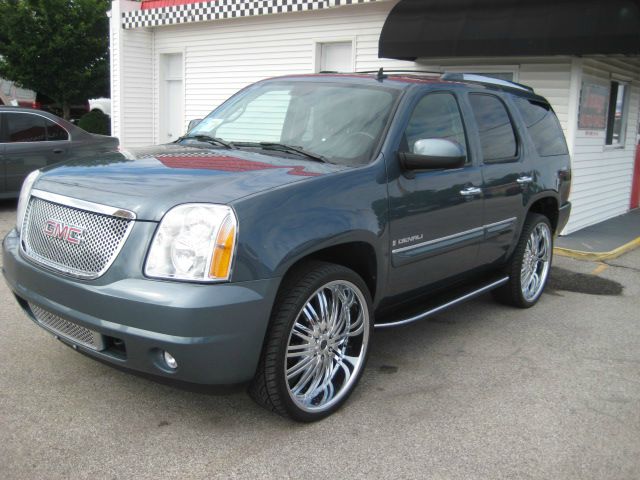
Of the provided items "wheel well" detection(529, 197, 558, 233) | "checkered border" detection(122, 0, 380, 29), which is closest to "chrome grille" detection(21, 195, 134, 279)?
"wheel well" detection(529, 197, 558, 233)

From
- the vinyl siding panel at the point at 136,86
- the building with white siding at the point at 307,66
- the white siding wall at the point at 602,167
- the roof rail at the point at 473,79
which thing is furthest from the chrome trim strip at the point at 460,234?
the vinyl siding panel at the point at 136,86

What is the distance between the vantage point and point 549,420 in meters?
3.54

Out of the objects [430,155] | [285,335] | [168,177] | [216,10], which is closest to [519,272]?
[430,155]

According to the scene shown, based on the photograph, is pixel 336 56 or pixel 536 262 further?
pixel 336 56

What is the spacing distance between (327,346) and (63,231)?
1.47 m

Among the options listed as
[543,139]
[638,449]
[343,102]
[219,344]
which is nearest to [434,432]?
[638,449]

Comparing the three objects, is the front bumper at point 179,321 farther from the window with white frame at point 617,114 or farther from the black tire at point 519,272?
the window with white frame at point 617,114

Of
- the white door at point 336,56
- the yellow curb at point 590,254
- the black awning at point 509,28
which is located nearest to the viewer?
the black awning at point 509,28

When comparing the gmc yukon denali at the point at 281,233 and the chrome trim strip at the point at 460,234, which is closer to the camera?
the gmc yukon denali at the point at 281,233

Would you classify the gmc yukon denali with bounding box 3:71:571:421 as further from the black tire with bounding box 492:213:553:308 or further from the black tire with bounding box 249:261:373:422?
the black tire with bounding box 492:213:553:308

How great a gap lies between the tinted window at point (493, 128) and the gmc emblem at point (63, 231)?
2869 mm

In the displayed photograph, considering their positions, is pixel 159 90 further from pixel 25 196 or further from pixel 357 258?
pixel 357 258

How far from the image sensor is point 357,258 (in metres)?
3.65

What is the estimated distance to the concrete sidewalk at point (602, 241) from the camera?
8.10 m
